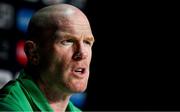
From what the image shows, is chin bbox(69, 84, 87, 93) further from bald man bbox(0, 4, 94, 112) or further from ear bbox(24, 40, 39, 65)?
ear bbox(24, 40, 39, 65)

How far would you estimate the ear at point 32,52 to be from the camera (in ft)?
5.31

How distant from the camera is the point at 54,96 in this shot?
161cm

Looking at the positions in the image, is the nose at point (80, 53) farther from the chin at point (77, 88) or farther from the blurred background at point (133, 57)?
the blurred background at point (133, 57)

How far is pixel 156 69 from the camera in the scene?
419cm

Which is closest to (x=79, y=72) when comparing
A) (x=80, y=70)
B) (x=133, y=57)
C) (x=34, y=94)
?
(x=80, y=70)

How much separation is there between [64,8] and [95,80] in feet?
7.88

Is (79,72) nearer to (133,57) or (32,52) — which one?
(32,52)

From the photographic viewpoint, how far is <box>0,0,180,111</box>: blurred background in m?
4.00

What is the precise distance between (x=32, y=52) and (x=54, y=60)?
0.22ft

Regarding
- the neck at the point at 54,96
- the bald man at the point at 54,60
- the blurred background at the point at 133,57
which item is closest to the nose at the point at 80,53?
the bald man at the point at 54,60

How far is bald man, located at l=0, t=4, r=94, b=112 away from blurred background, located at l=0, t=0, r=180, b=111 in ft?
7.48

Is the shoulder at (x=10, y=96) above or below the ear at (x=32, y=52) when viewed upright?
below

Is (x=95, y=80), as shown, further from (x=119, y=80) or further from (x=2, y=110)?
(x=2, y=110)

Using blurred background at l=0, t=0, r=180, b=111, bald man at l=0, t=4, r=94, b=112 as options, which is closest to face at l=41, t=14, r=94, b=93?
bald man at l=0, t=4, r=94, b=112
